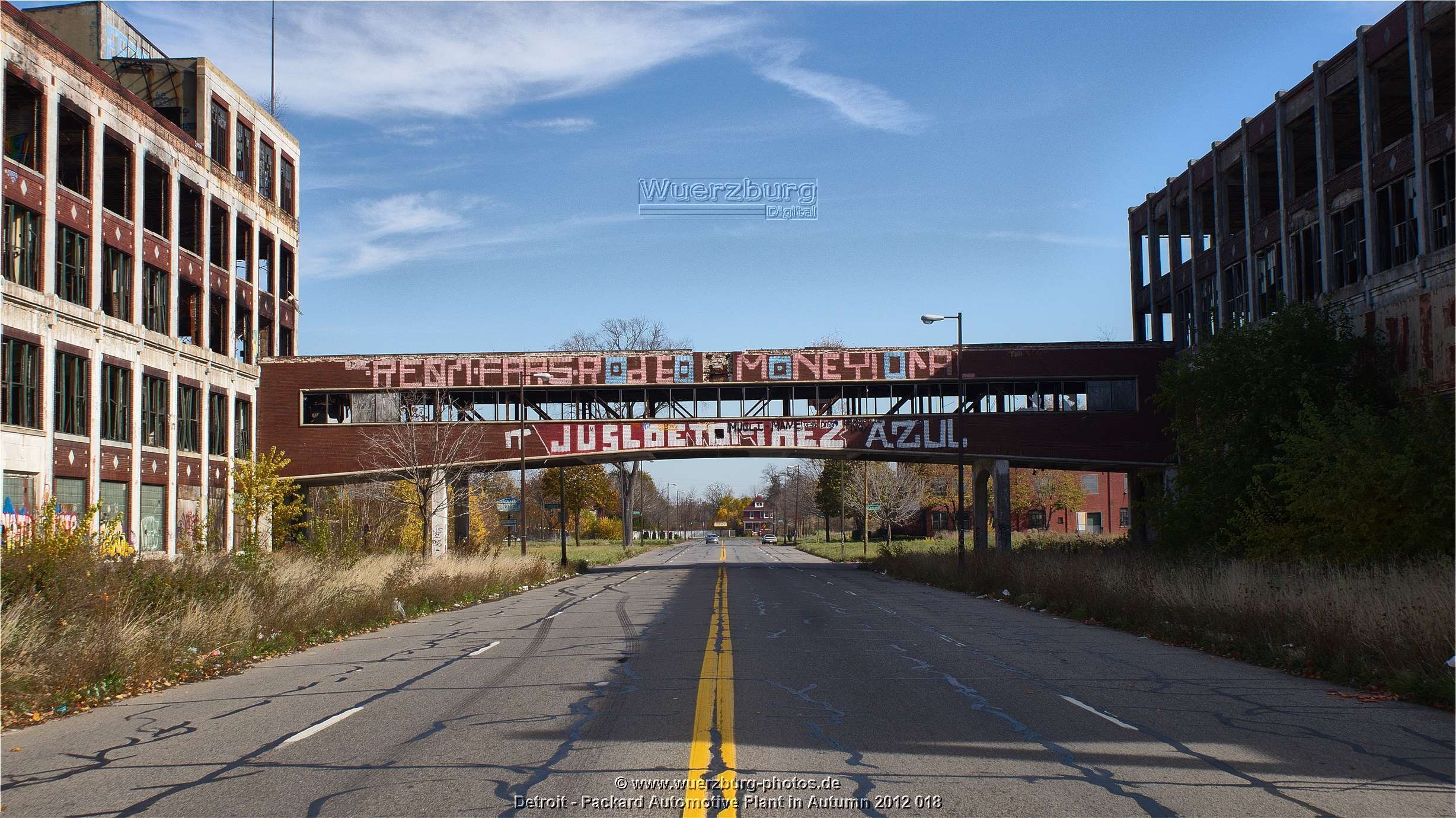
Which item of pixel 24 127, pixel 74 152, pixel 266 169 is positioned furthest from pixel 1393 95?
pixel 266 169

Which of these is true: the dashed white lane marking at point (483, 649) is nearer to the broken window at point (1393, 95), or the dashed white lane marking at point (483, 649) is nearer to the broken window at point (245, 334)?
the broken window at point (1393, 95)

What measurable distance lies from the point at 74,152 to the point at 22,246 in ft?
19.3

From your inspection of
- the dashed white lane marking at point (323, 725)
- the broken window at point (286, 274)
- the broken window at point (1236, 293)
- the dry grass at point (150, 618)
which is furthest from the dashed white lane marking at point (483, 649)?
the broken window at point (286, 274)

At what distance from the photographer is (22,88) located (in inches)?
1273

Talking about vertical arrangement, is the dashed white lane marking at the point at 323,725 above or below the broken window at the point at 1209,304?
below

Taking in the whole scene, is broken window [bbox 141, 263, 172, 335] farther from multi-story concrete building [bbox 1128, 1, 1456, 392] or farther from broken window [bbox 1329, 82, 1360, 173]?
broken window [bbox 1329, 82, 1360, 173]

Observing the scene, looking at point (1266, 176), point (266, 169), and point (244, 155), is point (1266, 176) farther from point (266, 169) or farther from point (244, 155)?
point (266, 169)

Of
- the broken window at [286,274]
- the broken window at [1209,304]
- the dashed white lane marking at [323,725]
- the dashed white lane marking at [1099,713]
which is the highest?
the broken window at [286,274]

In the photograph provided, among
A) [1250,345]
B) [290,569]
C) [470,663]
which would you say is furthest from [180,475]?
[1250,345]

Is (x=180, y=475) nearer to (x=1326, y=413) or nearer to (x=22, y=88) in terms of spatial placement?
(x=22, y=88)

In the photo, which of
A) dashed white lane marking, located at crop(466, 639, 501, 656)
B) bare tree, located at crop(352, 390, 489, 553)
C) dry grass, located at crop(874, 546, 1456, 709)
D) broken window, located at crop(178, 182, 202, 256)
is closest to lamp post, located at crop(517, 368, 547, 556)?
bare tree, located at crop(352, 390, 489, 553)

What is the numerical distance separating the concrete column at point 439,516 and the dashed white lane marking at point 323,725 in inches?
1457

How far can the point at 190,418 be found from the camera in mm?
42844

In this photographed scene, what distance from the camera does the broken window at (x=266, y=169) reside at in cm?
5034
